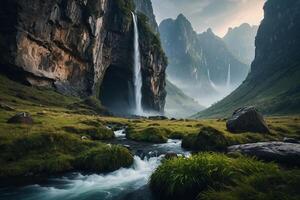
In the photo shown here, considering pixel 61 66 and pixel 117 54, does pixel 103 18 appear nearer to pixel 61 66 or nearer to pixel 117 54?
pixel 117 54

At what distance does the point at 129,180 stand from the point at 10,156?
11767 mm

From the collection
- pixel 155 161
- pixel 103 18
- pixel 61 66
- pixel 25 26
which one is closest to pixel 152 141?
pixel 155 161

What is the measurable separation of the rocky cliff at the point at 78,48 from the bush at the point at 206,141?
83453 millimetres

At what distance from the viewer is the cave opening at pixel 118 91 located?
163375 mm

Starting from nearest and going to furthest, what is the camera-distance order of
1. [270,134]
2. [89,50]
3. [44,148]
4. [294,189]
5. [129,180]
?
[294,189] < [129,180] < [44,148] < [270,134] < [89,50]

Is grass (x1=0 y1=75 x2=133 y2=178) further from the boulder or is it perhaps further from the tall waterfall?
the tall waterfall

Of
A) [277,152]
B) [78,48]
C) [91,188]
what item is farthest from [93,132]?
[78,48]

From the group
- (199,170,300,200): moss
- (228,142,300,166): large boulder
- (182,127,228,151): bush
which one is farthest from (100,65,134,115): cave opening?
(199,170,300,200): moss

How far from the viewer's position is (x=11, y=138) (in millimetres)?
33281

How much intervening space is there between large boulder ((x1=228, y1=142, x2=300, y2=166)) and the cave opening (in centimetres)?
13639

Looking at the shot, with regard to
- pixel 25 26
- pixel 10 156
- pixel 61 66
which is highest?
pixel 25 26

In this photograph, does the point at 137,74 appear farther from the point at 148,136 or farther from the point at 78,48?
the point at 148,136

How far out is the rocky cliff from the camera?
10831cm

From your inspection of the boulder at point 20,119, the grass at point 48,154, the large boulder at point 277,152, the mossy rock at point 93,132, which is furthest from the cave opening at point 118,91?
the large boulder at point 277,152
